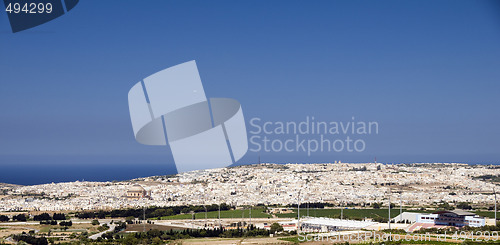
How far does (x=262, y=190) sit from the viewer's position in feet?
107

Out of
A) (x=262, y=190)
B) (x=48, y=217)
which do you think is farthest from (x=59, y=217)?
(x=262, y=190)

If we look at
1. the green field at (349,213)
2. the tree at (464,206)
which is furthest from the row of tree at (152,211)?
the tree at (464,206)

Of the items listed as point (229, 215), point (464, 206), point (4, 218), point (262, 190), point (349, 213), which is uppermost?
point (262, 190)

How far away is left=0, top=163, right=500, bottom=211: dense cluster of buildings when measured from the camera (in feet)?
92.0

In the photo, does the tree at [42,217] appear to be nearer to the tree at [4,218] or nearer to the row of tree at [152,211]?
the tree at [4,218]

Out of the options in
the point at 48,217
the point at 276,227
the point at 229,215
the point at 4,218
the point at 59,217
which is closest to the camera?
the point at 276,227

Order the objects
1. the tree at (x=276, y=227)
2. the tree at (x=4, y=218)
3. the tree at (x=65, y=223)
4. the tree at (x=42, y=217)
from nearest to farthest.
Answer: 1. the tree at (x=276, y=227)
2. the tree at (x=65, y=223)
3. the tree at (x=4, y=218)
4. the tree at (x=42, y=217)

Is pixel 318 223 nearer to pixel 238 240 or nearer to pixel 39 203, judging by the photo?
pixel 238 240

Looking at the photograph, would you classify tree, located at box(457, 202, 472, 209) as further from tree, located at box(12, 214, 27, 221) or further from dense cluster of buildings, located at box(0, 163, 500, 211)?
tree, located at box(12, 214, 27, 221)

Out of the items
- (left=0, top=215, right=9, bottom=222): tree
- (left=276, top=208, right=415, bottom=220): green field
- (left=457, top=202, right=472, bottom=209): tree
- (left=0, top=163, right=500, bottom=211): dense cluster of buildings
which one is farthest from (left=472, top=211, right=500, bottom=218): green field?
(left=0, top=215, right=9, bottom=222): tree

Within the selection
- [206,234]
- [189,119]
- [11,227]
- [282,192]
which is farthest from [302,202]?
[189,119]

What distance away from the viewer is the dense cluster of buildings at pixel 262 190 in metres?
28.0

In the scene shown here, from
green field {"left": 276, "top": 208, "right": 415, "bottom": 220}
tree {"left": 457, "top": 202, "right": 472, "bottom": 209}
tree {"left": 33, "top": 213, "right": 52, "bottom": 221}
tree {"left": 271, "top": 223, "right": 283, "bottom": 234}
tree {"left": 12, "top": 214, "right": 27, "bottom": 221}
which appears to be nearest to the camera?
tree {"left": 271, "top": 223, "right": 283, "bottom": 234}

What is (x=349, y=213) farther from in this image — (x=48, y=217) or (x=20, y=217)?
(x=20, y=217)
